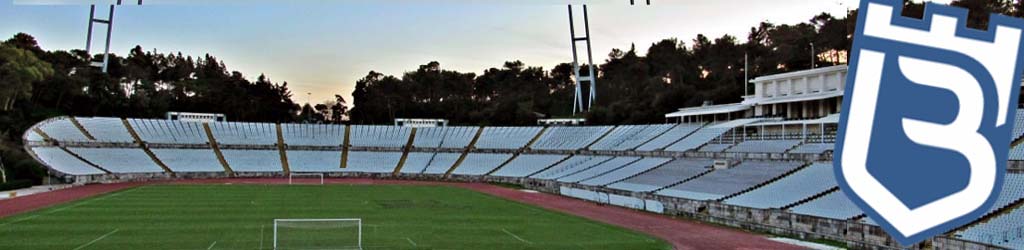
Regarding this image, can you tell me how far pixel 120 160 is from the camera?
46.5 metres

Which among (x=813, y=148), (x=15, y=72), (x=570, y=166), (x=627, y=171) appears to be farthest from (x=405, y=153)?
(x=813, y=148)

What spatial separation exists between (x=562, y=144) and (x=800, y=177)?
27.1 m

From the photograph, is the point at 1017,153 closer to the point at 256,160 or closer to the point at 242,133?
the point at 256,160

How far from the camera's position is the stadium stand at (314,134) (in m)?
57.5

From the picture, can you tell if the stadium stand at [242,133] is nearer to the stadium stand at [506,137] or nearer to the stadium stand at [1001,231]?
the stadium stand at [506,137]

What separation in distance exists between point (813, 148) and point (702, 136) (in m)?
10.7

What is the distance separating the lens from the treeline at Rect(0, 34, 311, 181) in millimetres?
47625

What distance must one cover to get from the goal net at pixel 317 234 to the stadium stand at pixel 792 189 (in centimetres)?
1409

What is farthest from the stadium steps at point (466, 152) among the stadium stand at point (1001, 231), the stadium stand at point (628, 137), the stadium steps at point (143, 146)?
the stadium stand at point (1001, 231)

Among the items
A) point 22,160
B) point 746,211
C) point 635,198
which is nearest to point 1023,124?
point 746,211

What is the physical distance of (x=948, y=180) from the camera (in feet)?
17.3

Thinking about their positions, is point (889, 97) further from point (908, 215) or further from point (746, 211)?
point (746, 211)

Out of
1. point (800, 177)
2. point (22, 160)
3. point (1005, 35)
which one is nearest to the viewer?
point (1005, 35)

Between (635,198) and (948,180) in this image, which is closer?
(948,180)
